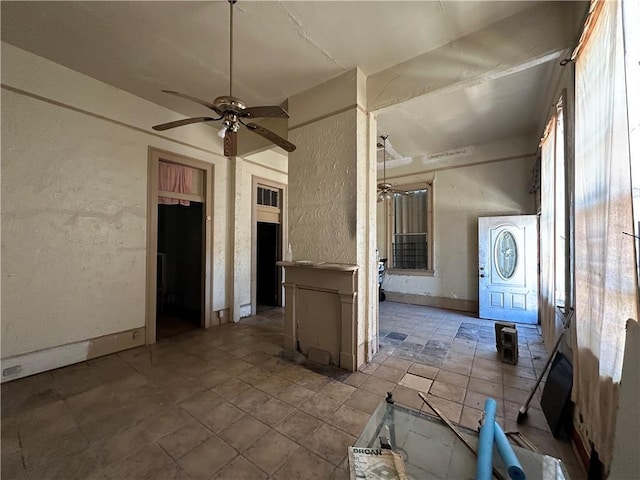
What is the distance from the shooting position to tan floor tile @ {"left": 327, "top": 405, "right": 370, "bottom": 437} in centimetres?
191

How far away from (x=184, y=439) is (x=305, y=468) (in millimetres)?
921

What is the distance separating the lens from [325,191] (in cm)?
304

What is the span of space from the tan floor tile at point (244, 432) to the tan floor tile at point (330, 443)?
1.28 ft

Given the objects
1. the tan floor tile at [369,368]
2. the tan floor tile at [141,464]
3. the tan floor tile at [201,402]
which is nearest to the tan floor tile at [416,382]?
the tan floor tile at [369,368]

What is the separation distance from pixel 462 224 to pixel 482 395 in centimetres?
379

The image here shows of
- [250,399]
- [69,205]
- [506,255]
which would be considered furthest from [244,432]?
[506,255]

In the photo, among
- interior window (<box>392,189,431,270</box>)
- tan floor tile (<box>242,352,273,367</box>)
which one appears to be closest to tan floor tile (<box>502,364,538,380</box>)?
tan floor tile (<box>242,352,273,367</box>)

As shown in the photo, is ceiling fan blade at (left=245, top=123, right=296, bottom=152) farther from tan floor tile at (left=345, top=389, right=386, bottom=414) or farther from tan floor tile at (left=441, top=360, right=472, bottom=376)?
tan floor tile at (left=441, top=360, right=472, bottom=376)

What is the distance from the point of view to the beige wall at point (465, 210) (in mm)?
4754

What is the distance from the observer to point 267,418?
202cm

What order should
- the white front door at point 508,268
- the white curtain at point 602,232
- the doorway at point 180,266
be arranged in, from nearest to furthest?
1. the white curtain at point 602,232
2. the white front door at point 508,268
3. the doorway at point 180,266

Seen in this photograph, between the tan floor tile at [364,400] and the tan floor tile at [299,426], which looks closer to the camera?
the tan floor tile at [299,426]

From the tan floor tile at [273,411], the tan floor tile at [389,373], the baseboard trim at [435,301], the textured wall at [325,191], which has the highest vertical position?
the textured wall at [325,191]

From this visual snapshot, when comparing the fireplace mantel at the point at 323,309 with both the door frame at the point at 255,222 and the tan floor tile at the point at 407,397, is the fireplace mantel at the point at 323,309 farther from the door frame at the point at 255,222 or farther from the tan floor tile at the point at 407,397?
the door frame at the point at 255,222
